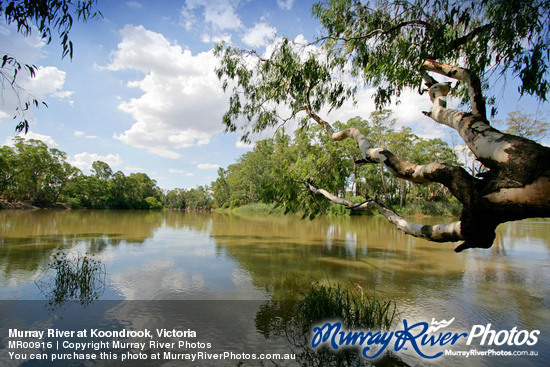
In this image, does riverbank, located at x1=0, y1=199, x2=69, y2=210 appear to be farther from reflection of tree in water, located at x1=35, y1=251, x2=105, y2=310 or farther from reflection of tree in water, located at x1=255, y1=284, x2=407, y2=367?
reflection of tree in water, located at x1=255, y1=284, x2=407, y2=367

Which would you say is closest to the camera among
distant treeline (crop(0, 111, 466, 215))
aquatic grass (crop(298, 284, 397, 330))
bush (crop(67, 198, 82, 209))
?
aquatic grass (crop(298, 284, 397, 330))

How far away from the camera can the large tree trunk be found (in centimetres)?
148

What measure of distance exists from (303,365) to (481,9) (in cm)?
491

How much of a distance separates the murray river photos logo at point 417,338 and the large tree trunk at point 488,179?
191cm

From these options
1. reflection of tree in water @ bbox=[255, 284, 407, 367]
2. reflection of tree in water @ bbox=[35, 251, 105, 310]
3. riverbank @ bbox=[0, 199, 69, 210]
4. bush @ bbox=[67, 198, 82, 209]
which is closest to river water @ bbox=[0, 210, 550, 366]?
reflection of tree in water @ bbox=[35, 251, 105, 310]

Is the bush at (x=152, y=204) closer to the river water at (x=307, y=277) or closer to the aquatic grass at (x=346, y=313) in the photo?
the river water at (x=307, y=277)

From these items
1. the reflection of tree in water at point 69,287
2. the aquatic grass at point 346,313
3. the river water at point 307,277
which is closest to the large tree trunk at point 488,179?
the aquatic grass at point 346,313

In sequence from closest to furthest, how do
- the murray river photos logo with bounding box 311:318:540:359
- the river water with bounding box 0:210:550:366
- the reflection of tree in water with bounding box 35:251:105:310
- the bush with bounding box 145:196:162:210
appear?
the murray river photos logo with bounding box 311:318:540:359, the river water with bounding box 0:210:550:366, the reflection of tree in water with bounding box 35:251:105:310, the bush with bounding box 145:196:162:210

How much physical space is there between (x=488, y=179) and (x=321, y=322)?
3.05m

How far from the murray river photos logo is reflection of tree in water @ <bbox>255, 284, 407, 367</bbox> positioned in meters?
0.08

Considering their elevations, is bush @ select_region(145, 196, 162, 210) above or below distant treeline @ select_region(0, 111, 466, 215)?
below

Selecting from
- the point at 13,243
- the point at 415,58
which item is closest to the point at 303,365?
the point at 415,58

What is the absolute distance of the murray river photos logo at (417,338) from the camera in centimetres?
356

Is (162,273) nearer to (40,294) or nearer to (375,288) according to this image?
(40,294)
